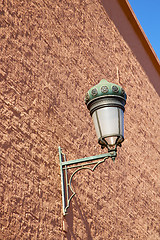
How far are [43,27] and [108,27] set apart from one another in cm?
238

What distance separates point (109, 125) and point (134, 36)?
510 cm

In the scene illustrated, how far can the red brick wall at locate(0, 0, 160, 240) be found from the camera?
12.9 feet

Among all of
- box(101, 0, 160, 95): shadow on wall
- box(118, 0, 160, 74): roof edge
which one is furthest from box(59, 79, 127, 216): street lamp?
box(118, 0, 160, 74): roof edge

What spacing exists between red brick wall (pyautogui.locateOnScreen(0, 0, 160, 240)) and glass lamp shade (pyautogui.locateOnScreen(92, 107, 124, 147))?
677 mm

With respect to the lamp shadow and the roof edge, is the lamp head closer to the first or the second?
the lamp shadow

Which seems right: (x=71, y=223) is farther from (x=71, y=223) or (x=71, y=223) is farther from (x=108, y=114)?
(x=108, y=114)

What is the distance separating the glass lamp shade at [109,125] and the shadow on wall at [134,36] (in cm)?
390

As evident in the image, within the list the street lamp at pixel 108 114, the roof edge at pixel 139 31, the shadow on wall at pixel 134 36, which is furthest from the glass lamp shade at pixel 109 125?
the roof edge at pixel 139 31

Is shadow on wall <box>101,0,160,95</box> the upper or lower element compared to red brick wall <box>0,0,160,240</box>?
upper

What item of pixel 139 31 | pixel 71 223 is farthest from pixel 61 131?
pixel 139 31

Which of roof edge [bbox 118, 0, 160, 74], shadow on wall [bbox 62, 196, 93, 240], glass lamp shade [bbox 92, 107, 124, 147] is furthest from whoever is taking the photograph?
roof edge [bbox 118, 0, 160, 74]

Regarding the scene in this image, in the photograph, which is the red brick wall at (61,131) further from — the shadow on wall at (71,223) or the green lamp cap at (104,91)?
the green lamp cap at (104,91)

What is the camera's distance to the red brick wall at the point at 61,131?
12.9 feet

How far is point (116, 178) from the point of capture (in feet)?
A: 19.5
